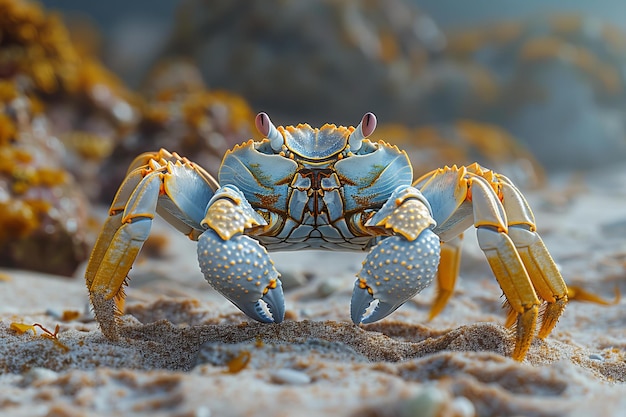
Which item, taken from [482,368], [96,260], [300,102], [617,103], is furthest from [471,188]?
[617,103]

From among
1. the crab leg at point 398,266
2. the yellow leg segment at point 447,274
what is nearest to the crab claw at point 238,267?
the crab leg at point 398,266

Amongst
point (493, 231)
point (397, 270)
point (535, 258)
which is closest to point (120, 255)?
point (397, 270)

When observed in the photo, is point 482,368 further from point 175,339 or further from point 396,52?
point 396,52

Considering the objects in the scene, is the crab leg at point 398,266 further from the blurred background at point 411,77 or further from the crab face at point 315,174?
the blurred background at point 411,77

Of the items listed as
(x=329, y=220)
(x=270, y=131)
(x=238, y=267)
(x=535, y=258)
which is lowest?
(x=238, y=267)

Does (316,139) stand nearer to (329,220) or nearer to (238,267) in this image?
(329,220)

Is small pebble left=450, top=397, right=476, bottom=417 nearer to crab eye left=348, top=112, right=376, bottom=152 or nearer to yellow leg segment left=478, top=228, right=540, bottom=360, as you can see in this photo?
yellow leg segment left=478, top=228, right=540, bottom=360
